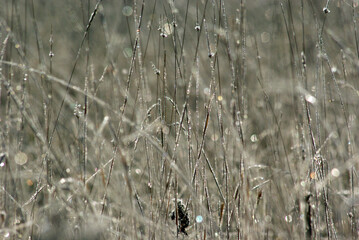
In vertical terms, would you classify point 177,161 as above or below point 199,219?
above

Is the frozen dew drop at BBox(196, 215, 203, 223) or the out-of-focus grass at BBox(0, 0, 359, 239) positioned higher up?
the out-of-focus grass at BBox(0, 0, 359, 239)

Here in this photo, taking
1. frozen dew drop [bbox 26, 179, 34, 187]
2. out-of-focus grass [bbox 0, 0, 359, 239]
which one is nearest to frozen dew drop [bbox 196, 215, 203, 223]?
out-of-focus grass [bbox 0, 0, 359, 239]

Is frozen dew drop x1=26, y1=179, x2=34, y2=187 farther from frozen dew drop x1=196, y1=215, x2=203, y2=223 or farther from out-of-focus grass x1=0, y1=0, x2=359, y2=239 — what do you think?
frozen dew drop x1=196, y1=215, x2=203, y2=223

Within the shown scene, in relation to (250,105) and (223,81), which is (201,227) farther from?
(223,81)

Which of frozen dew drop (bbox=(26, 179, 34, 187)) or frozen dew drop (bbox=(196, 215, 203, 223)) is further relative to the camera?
frozen dew drop (bbox=(26, 179, 34, 187))

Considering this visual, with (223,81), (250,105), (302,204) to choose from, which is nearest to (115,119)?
(250,105)

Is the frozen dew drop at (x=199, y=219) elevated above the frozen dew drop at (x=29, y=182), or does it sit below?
below

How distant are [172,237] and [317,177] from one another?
461mm

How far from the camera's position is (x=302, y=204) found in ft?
3.70

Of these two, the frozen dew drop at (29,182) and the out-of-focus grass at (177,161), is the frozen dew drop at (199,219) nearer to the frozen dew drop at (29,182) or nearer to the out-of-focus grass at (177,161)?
the out-of-focus grass at (177,161)

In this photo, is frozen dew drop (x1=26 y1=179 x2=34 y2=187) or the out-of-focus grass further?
frozen dew drop (x1=26 y1=179 x2=34 y2=187)

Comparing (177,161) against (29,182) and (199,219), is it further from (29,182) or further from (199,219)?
(29,182)

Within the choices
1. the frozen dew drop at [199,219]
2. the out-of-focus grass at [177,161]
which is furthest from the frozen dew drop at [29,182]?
the frozen dew drop at [199,219]

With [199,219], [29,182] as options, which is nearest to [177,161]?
[199,219]
